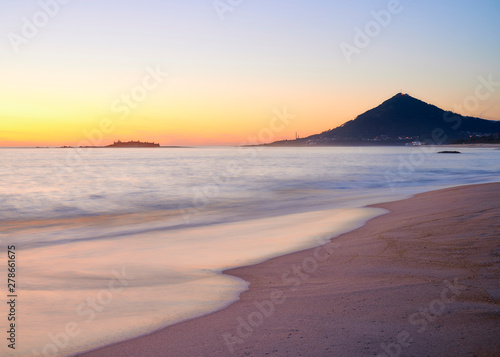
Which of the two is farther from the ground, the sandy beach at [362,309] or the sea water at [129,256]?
the sandy beach at [362,309]

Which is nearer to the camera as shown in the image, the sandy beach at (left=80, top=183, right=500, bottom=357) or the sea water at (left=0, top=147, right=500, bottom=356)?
the sandy beach at (left=80, top=183, right=500, bottom=357)

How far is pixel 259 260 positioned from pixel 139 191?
19387 mm

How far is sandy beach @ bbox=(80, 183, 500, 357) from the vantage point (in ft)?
12.0

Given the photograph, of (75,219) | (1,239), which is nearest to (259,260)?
(1,239)

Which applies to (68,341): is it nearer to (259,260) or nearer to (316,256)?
(259,260)

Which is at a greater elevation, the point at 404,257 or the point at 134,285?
the point at 404,257

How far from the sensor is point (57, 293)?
19.1ft

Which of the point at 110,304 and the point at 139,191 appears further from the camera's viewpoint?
the point at 139,191

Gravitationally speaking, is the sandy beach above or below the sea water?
above

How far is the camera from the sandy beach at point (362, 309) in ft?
12.0

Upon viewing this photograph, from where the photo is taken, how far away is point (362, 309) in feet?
14.5

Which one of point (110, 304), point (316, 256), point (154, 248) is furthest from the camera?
point (154, 248)

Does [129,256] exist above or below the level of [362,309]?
below

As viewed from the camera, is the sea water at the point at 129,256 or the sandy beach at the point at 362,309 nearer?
the sandy beach at the point at 362,309
